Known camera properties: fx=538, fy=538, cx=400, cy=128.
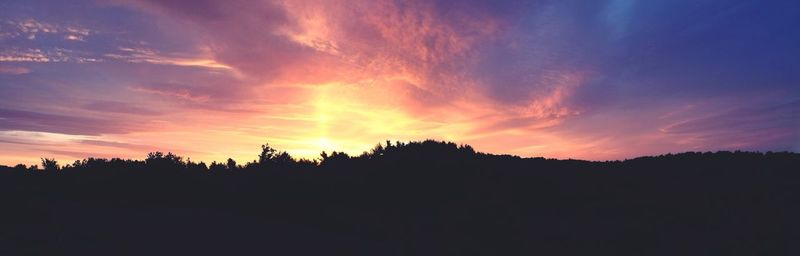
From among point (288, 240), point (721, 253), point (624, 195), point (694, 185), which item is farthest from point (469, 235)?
point (694, 185)

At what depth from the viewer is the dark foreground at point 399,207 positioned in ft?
43.6

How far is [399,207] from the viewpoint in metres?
18.2

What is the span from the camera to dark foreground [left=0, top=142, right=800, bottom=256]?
13291 millimetres

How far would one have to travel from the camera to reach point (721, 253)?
14070 millimetres

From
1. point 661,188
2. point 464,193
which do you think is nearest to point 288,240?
point 464,193

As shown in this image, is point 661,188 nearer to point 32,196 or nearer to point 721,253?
point 721,253

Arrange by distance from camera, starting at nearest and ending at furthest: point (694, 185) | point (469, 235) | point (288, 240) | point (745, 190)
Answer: point (288, 240)
point (469, 235)
point (745, 190)
point (694, 185)

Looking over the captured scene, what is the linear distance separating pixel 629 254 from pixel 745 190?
9.79 meters

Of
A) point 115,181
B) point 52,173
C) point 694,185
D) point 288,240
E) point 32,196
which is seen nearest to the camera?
point 288,240

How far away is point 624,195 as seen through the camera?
813 inches

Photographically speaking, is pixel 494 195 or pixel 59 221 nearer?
pixel 59 221

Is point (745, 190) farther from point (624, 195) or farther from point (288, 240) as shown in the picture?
point (288, 240)

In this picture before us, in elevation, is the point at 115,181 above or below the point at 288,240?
above

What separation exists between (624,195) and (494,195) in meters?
5.22
